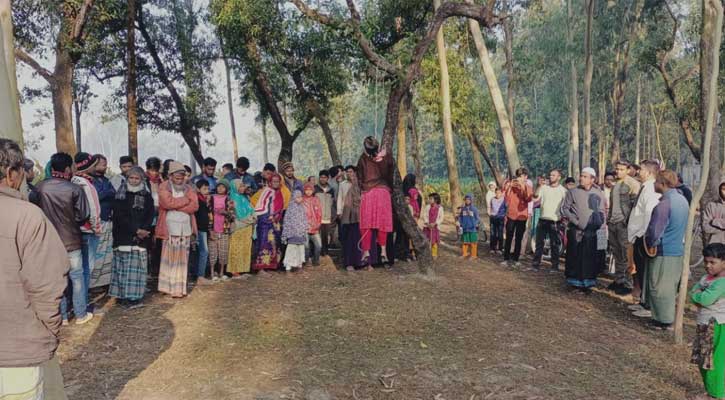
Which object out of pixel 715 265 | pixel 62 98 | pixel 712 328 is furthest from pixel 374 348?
pixel 62 98

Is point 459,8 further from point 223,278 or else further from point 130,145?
point 130,145

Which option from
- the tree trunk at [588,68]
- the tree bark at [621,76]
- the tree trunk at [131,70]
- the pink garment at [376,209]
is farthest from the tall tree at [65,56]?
the tree bark at [621,76]

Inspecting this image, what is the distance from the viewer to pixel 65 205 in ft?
16.0

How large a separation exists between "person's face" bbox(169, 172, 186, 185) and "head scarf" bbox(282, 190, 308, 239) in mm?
2141

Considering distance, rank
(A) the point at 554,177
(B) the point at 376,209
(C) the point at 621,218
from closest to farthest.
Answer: (C) the point at 621,218 < (B) the point at 376,209 < (A) the point at 554,177

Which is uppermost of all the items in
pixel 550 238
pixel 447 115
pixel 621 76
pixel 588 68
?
pixel 621 76

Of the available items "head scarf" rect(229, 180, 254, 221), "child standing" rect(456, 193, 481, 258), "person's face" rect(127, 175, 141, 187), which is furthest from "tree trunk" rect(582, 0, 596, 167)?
"person's face" rect(127, 175, 141, 187)

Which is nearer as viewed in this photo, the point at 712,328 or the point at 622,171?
the point at 712,328

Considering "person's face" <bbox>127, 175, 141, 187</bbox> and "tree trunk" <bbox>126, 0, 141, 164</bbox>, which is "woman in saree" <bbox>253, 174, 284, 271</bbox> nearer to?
"person's face" <bbox>127, 175, 141, 187</bbox>

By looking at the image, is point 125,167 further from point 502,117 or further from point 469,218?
point 502,117

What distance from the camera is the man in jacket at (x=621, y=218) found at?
693cm

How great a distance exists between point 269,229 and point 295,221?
0.44m

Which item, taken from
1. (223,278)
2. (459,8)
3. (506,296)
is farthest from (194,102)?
(506,296)

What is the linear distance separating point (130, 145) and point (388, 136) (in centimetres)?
833
